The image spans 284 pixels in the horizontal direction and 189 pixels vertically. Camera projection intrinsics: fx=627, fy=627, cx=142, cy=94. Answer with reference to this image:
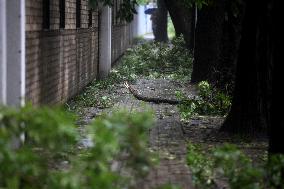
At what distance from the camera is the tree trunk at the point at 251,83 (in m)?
8.83

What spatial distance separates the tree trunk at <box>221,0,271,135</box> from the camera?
29.0ft

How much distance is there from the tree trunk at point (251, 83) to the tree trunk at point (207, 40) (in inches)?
265

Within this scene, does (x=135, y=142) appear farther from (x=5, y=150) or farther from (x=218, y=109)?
(x=218, y=109)

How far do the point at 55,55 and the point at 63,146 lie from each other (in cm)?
681

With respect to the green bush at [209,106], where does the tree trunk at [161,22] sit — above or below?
above

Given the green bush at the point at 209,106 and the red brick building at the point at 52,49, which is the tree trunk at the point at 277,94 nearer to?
the red brick building at the point at 52,49

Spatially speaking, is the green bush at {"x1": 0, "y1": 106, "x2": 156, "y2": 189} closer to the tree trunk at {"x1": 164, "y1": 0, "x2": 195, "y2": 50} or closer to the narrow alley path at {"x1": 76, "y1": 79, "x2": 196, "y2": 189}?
the narrow alley path at {"x1": 76, "y1": 79, "x2": 196, "y2": 189}

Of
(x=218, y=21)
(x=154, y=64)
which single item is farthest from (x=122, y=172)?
(x=154, y=64)

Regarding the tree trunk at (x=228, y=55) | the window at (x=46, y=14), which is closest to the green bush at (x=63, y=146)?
the window at (x=46, y=14)

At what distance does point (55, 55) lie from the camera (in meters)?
10.8

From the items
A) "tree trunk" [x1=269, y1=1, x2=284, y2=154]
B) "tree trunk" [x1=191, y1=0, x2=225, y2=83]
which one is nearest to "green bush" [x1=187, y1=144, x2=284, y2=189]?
"tree trunk" [x1=269, y1=1, x2=284, y2=154]

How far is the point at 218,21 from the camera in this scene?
638 inches

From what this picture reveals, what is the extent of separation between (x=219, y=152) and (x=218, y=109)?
6.62m

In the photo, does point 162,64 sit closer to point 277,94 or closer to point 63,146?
point 277,94
